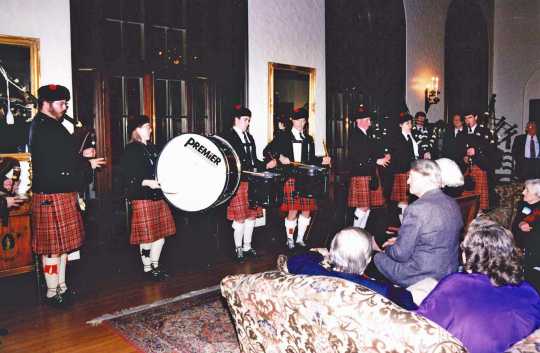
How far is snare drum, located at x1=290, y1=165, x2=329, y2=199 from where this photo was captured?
4.22m

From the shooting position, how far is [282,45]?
5434mm

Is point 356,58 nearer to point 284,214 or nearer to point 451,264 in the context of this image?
point 284,214

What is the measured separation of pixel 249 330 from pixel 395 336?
62cm

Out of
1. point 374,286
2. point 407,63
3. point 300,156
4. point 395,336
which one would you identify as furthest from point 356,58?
point 395,336

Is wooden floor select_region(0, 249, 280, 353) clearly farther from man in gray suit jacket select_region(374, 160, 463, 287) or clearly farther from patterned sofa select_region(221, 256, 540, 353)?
man in gray suit jacket select_region(374, 160, 463, 287)

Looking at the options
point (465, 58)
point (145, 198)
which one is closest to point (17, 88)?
point (145, 198)

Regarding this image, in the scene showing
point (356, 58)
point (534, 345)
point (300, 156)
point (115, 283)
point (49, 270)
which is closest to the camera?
point (534, 345)

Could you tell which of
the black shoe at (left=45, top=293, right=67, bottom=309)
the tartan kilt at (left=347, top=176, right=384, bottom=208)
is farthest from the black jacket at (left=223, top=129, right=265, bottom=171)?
the black shoe at (left=45, top=293, right=67, bottom=309)

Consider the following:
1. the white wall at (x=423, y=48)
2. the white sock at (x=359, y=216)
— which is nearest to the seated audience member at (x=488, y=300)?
the white sock at (x=359, y=216)

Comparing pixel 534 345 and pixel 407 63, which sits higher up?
pixel 407 63

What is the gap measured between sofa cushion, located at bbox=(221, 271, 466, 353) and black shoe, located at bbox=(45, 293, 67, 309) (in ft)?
6.04

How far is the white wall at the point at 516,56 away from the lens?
961 centimetres

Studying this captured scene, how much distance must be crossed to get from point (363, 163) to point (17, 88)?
10.8 ft

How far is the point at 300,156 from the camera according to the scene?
4.66 meters
